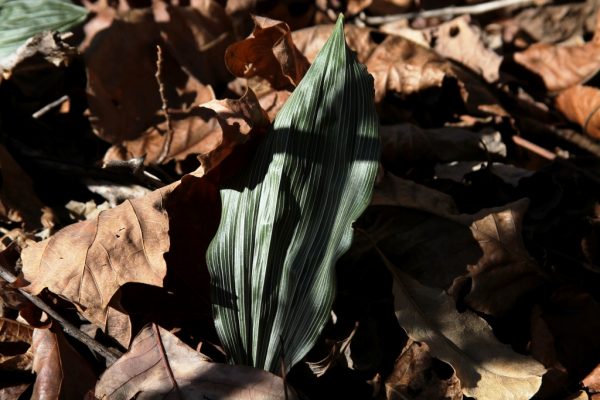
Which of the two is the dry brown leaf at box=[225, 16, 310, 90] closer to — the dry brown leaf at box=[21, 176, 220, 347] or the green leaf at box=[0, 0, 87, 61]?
the dry brown leaf at box=[21, 176, 220, 347]

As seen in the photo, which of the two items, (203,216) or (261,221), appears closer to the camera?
(261,221)

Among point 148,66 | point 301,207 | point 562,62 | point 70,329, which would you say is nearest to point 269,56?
point 148,66

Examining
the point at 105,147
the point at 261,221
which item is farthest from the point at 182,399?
the point at 105,147

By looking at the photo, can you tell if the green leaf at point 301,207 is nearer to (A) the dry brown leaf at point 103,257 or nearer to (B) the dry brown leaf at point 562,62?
(A) the dry brown leaf at point 103,257

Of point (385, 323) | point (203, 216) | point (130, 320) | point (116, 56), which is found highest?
point (116, 56)

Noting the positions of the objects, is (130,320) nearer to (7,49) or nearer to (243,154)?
(243,154)

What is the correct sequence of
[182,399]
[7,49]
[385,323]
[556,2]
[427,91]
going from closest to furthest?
[182,399], [385,323], [7,49], [427,91], [556,2]

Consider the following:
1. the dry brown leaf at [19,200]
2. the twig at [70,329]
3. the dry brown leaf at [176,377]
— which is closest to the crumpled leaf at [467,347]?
the dry brown leaf at [176,377]
